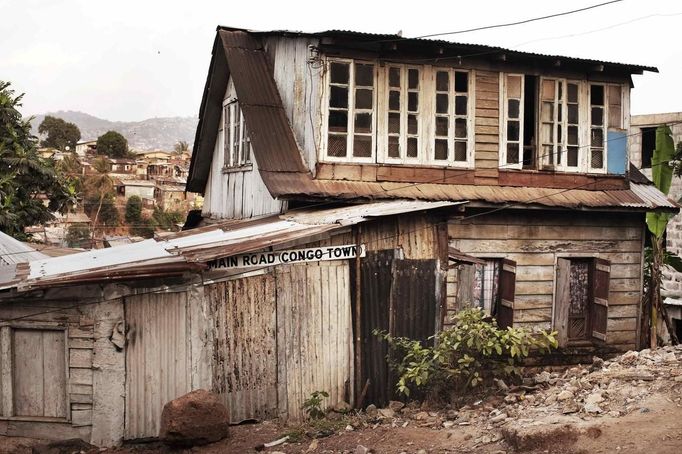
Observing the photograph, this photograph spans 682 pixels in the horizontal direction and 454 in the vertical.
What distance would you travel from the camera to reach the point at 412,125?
14.0 meters

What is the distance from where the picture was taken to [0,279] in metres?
10.9

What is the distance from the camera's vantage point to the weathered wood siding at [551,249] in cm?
1426

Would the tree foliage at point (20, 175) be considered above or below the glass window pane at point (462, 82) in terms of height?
below

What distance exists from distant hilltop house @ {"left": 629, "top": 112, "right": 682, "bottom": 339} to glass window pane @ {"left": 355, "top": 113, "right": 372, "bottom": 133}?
14.3 metres

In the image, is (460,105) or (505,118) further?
(505,118)

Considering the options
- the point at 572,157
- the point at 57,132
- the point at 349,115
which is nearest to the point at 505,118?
the point at 572,157

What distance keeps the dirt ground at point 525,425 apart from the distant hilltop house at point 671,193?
15.2m

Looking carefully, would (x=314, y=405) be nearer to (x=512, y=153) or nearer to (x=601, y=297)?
(x=512, y=153)

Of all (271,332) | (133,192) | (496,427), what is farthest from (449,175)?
(133,192)

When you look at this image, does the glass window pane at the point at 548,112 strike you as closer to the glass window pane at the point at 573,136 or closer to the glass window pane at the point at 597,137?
the glass window pane at the point at 573,136

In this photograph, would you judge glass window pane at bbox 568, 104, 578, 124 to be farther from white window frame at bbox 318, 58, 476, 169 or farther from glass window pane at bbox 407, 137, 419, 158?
glass window pane at bbox 407, 137, 419, 158

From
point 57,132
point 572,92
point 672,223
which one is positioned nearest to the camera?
point 572,92

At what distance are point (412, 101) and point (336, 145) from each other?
1625 mm

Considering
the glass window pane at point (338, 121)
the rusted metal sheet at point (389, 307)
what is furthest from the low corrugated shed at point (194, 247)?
the glass window pane at point (338, 121)
